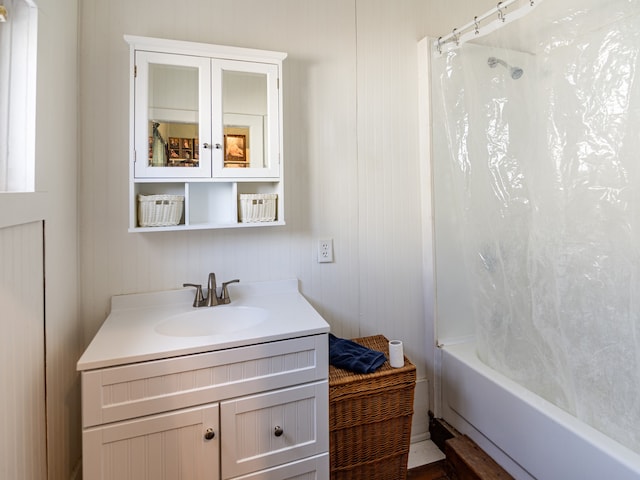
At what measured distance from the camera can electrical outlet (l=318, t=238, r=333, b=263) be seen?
70.2 inches

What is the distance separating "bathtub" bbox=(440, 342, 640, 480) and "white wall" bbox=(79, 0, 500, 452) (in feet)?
0.74

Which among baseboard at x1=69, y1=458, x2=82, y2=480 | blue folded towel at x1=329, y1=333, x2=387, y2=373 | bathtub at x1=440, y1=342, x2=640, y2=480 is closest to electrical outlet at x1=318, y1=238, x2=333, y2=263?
blue folded towel at x1=329, y1=333, x2=387, y2=373

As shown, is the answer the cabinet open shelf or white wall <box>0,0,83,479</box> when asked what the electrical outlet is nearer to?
the cabinet open shelf

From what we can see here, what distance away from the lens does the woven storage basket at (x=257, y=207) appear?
5.07 ft

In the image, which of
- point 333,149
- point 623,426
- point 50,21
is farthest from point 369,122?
point 623,426

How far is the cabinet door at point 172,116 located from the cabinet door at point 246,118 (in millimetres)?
44

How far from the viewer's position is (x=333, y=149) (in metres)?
1.79

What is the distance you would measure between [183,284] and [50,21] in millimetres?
991

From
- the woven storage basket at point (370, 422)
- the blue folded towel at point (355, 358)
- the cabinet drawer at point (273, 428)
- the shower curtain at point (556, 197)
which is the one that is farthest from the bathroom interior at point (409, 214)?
the cabinet drawer at point (273, 428)

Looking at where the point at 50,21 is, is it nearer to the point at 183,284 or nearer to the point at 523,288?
the point at 183,284

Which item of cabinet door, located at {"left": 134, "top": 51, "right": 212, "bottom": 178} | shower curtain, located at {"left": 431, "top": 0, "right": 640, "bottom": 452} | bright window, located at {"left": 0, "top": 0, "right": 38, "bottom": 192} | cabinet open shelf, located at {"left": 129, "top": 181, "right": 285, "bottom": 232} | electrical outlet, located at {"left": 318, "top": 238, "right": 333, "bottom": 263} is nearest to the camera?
bright window, located at {"left": 0, "top": 0, "right": 38, "bottom": 192}

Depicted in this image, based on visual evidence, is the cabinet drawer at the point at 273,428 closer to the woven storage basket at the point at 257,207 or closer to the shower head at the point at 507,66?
the woven storage basket at the point at 257,207

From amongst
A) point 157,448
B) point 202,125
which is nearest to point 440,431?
point 157,448

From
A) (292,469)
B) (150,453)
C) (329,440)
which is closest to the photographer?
(150,453)
